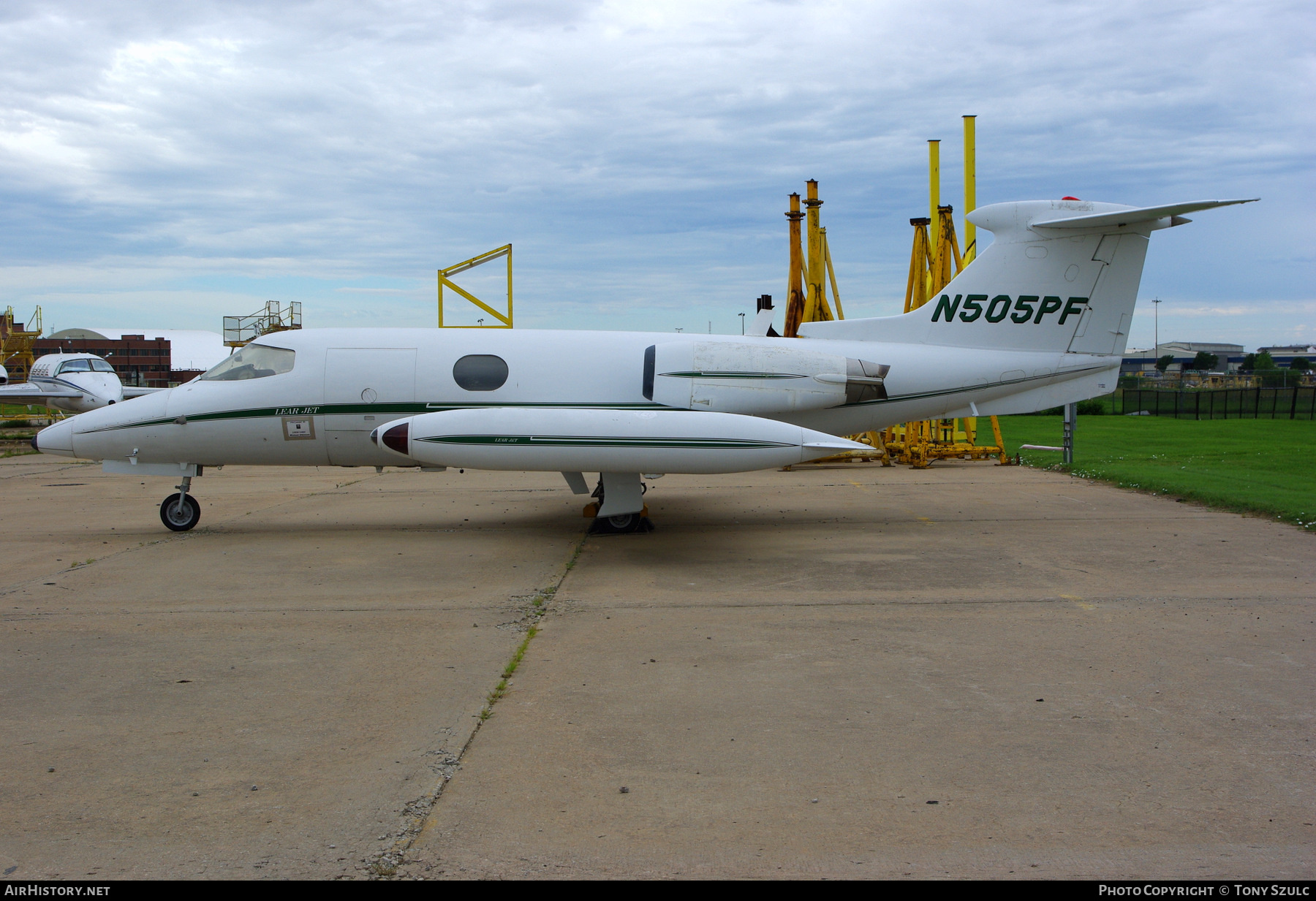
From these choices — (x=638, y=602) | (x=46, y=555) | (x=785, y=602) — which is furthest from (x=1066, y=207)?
(x=46, y=555)

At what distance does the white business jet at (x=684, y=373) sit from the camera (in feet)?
34.5

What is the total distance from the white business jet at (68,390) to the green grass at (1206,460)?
85.9 ft

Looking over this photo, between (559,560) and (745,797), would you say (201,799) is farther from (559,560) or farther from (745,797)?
(559,560)

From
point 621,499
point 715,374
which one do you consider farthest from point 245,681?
point 715,374

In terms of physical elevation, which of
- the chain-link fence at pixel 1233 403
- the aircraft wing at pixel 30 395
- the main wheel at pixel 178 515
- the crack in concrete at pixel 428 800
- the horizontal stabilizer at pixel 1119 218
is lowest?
the crack in concrete at pixel 428 800

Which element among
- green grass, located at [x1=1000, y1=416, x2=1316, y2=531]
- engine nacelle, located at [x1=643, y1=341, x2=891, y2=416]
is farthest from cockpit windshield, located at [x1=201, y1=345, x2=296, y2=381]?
green grass, located at [x1=1000, y1=416, x2=1316, y2=531]

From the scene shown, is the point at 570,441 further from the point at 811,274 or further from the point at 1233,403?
the point at 1233,403

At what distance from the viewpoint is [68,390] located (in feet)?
94.7

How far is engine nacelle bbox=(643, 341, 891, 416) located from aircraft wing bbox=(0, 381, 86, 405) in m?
25.5

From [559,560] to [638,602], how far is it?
201 cm

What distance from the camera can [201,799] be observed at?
395cm

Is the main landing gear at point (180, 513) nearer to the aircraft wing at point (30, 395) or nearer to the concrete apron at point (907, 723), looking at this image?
the concrete apron at point (907, 723)

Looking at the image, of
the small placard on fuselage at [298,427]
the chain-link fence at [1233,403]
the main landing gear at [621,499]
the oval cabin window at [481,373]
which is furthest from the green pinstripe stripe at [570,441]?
the chain-link fence at [1233,403]

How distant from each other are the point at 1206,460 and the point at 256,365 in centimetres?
1618
